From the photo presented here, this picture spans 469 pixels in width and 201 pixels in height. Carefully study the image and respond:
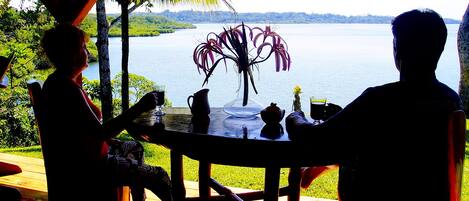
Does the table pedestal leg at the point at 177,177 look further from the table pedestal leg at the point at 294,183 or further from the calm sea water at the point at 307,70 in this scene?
the calm sea water at the point at 307,70

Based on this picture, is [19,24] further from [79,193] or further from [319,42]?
[319,42]

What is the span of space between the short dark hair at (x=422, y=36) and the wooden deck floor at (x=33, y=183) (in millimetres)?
1895

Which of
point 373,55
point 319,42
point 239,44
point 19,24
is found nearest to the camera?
point 239,44

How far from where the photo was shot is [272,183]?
2264 mm

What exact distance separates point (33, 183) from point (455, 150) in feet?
10.2

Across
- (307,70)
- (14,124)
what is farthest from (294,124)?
(307,70)

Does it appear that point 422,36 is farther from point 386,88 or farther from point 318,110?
point 318,110

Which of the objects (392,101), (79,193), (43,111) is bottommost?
(79,193)

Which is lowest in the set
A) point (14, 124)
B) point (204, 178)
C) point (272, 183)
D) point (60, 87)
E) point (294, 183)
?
point (14, 124)

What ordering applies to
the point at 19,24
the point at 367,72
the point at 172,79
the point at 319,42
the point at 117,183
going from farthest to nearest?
the point at 319,42, the point at 367,72, the point at 172,79, the point at 19,24, the point at 117,183

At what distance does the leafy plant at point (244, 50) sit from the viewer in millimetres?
2537

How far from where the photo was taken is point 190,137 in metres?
2.17

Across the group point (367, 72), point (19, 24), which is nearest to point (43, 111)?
point (19, 24)

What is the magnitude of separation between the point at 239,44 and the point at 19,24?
9.26 metres
